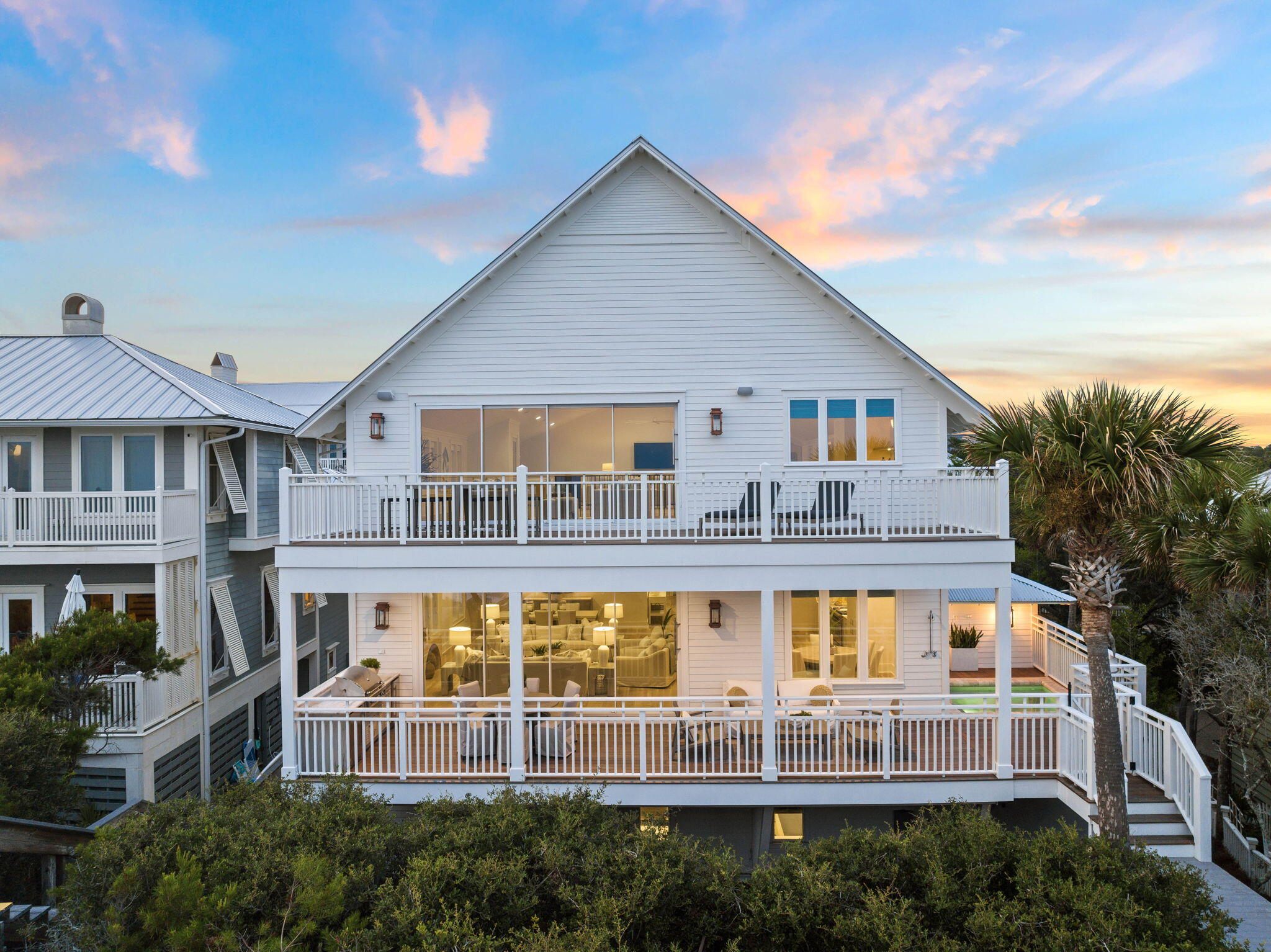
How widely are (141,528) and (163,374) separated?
3.43m

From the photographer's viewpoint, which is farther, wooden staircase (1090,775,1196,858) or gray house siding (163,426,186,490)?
gray house siding (163,426,186,490)

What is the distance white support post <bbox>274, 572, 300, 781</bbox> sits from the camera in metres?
9.72

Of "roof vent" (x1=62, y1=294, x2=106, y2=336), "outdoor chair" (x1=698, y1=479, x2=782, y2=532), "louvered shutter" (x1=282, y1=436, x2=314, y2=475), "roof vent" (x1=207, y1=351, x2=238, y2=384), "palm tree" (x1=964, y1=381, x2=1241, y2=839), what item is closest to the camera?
"palm tree" (x1=964, y1=381, x2=1241, y2=839)

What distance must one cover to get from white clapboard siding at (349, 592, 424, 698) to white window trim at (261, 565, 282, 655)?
6.02 metres

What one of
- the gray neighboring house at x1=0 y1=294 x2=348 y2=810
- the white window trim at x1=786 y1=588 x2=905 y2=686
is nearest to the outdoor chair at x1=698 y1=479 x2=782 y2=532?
the white window trim at x1=786 y1=588 x2=905 y2=686

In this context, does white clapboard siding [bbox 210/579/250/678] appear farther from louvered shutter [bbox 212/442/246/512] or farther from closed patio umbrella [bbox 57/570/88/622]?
closed patio umbrella [bbox 57/570/88/622]

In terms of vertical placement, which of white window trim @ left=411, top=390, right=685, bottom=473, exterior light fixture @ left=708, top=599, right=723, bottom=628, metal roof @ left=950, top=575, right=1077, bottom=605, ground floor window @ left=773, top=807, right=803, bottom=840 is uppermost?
white window trim @ left=411, top=390, right=685, bottom=473

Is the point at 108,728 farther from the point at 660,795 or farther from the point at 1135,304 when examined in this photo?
the point at 1135,304

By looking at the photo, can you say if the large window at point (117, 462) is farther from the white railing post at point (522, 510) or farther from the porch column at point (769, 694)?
the porch column at point (769, 694)

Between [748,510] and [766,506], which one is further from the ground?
[766,506]

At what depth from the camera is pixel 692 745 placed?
995cm

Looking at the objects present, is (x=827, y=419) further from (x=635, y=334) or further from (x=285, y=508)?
(x=285, y=508)

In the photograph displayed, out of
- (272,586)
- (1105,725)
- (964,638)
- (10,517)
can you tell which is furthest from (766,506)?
(10,517)

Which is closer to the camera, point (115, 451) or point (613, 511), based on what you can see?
point (613, 511)
